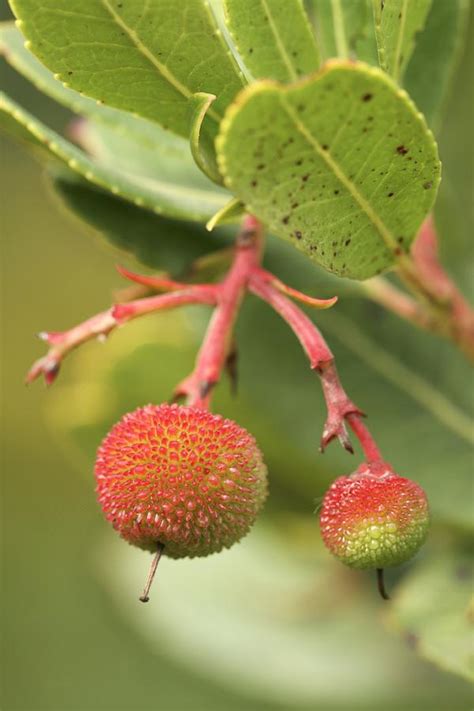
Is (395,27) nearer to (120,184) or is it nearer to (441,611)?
(120,184)

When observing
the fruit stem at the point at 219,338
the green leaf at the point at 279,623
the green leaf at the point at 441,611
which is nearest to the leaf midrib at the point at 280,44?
the fruit stem at the point at 219,338

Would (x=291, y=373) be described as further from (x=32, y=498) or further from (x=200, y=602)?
(x=32, y=498)

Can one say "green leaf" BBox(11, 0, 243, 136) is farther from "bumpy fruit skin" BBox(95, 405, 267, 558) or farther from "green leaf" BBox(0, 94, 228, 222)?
"bumpy fruit skin" BBox(95, 405, 267, 558)

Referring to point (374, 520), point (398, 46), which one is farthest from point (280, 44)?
point (374, 520)

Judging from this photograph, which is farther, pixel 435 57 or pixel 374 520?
pixel 435 57

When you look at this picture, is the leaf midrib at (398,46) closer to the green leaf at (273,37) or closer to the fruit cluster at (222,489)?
the green leaf at (273,37)

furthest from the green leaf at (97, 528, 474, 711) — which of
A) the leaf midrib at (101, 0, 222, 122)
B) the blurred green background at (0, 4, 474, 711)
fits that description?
the leaf midrib at (101, 0, 222, 122)

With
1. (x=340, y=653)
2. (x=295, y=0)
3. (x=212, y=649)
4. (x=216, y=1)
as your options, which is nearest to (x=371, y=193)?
(x=295, y=0)
